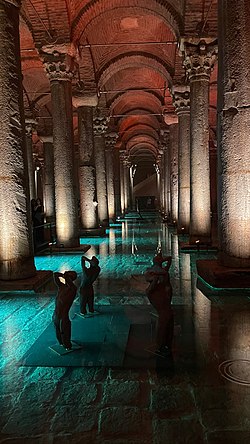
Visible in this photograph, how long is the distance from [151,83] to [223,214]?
1678 centimetres

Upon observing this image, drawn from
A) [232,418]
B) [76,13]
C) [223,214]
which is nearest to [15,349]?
[232,418]

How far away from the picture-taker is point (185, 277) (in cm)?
743

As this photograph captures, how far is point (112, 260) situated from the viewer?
9859mm

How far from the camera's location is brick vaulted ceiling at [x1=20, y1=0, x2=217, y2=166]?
1067cm

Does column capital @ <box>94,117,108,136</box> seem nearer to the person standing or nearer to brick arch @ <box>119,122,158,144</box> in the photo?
brick arch @ <box>119,122,158,144</box>

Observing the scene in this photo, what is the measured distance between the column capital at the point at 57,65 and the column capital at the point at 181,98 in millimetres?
4806

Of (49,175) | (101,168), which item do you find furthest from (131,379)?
(49,175)

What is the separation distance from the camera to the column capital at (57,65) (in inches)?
431

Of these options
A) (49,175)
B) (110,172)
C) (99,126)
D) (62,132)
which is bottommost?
(49,175)

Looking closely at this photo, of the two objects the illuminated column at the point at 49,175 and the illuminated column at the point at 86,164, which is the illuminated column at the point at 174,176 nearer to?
the illuminated column at the point at 86,164

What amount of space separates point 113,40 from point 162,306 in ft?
46.3

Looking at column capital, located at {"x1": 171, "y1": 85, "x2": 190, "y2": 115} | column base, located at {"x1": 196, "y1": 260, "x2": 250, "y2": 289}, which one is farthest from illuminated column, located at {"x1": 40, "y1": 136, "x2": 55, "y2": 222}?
column base, located at {"x1": 196, "y1": 260, "x2": 250, "y2": 289}

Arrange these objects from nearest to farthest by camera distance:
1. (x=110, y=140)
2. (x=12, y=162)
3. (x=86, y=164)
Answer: (x=12, y=162) → (x=86, y=164) → (x=110, y=140)

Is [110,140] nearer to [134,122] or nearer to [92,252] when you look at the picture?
[134,122]
